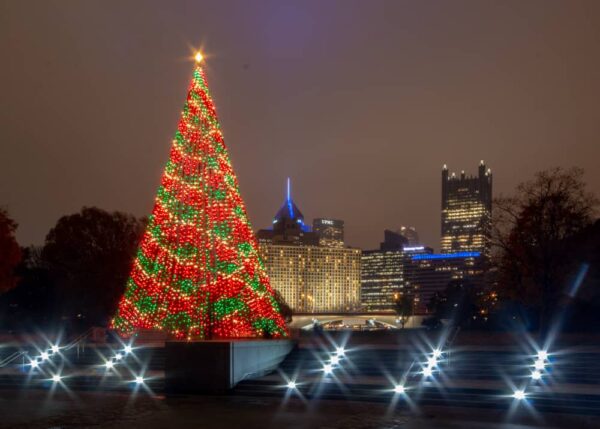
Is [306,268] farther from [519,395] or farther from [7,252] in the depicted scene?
[519,395]

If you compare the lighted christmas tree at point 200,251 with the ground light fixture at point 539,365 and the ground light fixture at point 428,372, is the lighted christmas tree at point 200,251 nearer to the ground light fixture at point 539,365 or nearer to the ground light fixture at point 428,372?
the ground light fixture at point 428,372

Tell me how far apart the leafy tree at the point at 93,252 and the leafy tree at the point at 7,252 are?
16.5ft

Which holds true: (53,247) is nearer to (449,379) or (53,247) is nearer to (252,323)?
(252,323)

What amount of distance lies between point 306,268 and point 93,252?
445 feet

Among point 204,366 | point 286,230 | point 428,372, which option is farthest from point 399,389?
point 286,230

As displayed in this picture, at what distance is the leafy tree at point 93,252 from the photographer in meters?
41.5

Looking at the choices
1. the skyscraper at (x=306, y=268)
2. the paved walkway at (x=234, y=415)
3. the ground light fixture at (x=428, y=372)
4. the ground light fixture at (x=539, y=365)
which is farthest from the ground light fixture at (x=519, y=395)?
the skyscraper at (x=306, y=268)

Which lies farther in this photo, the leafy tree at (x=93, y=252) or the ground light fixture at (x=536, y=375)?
the leafy tree at (x=93, y=252)

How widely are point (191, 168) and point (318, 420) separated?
12.9m

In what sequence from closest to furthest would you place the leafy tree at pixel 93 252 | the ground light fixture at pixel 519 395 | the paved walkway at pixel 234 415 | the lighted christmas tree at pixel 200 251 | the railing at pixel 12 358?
1. the paved walkway at pixel 234 415
2. the ground light fixture at pixel 519 395
3. the railing at pixel 12 358
4. the lighted christmas tree at pixel 200 251
5. the leafy tree at pixel 93 252

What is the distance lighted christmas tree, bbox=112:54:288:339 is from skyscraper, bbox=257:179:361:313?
13507 cm

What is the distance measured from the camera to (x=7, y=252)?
3703 centimetres

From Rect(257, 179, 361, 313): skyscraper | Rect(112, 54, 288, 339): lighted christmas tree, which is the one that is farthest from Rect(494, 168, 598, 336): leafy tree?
Rect(257, 179, 361, 313): skyscraper

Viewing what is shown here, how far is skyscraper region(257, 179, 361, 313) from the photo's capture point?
171 meters
